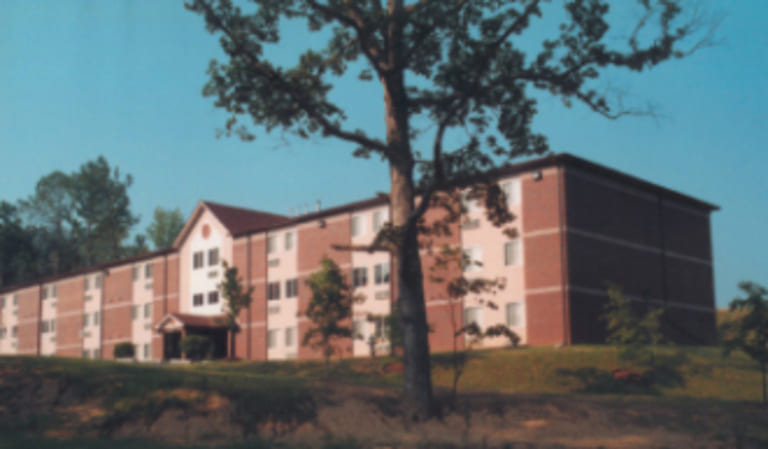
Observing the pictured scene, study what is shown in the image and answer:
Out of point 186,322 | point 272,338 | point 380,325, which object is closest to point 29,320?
point 186,322

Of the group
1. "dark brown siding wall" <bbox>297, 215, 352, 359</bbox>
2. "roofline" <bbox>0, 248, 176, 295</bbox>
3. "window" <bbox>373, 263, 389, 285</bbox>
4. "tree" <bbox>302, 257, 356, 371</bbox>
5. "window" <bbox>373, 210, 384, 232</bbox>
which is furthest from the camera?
"roofline" <bbox>0, 248, 176, 295</bbox>

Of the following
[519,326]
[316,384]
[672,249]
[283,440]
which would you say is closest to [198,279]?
[519,326]

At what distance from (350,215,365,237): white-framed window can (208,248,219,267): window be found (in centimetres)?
1398

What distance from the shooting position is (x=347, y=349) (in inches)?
1864

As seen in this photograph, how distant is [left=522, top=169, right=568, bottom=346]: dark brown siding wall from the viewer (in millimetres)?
37969

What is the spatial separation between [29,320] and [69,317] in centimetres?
795

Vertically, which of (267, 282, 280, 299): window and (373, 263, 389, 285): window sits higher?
(373, 263, 389, 285): window

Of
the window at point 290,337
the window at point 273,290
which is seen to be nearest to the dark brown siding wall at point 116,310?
the window at point 273,290

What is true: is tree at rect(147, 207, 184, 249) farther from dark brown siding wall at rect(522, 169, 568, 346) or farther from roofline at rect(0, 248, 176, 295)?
dark brown siding wall at rect(522, 169, 568, 346)

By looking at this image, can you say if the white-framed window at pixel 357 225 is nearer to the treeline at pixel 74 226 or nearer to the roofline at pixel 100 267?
the roofline at pixel 100 267

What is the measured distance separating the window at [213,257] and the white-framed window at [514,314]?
25728 mm

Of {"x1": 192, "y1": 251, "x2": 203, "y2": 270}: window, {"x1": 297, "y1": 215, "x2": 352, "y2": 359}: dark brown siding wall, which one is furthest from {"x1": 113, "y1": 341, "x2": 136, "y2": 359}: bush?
{"x1": 297, "y1": 215, "x2": 352, "y2": 359}: dark brown siding wall

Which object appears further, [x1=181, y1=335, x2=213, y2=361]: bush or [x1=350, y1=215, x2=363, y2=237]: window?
[x1=181, y1=335, x2=213, y2=361]: bush

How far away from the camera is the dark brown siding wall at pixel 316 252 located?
160ft
